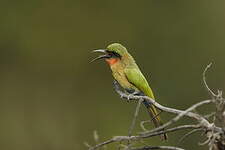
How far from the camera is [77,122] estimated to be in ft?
42.7

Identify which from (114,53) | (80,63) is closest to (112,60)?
(114,53)

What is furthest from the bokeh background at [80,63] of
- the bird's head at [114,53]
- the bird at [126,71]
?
the bird's head at [114,53]

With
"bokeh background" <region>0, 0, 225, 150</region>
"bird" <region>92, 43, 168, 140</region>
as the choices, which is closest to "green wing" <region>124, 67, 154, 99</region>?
"bird" <region>92, 43, 168, 140</region>

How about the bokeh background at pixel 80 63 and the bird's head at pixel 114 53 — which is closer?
the bird's head at pixel 114 53

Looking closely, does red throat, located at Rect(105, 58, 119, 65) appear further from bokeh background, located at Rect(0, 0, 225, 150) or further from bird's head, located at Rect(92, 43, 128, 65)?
bokeh background, located at Rect(0, 0, 225, 150)

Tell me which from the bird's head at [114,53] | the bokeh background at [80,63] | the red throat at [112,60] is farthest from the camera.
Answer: the bokeh background at [80,63]

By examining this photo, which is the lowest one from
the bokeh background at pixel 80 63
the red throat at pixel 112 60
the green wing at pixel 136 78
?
the green wing at pixel 136 78

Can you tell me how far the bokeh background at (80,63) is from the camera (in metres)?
12.8

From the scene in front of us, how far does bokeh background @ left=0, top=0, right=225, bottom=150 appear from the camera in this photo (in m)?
12.8

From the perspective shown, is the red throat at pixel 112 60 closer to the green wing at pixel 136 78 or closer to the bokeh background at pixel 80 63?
A: the green wing at pixel 136 78

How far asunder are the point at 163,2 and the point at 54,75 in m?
2.18

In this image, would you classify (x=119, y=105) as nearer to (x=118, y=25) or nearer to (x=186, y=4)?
(x=118, y=25)

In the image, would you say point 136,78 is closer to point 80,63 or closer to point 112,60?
point 112,60

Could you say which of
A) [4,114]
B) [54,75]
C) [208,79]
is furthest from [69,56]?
[208,79]
